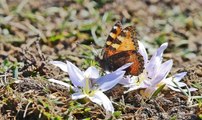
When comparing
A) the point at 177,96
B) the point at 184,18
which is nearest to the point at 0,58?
the point at 177,96

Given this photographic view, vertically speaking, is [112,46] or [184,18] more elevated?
[184,18]

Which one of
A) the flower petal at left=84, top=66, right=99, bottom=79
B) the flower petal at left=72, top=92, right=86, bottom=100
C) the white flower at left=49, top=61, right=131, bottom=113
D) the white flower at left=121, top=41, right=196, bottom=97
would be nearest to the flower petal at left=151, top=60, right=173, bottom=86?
the white flower at left=121, top=41, right=196, bottom=97

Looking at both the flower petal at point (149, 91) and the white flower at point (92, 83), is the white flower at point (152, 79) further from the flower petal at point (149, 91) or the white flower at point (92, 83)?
the white flower at point (92, 83)

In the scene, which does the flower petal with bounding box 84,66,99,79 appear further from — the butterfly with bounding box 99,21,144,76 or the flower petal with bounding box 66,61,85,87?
the butterfly with bounding box 99,21,144,76

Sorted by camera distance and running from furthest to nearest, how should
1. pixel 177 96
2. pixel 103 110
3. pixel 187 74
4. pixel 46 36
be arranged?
pixel 46 36 → pixel 187 74 → pixel 177 96 → pixel 103 110

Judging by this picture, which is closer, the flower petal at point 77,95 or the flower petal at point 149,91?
the flower petal at point 77,95

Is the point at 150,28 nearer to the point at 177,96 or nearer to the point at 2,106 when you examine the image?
the point at 177,96

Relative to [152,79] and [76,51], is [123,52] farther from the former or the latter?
[76,51]

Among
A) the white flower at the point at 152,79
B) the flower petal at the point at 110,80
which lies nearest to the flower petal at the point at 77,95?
the flower petal at the point at 110,80
